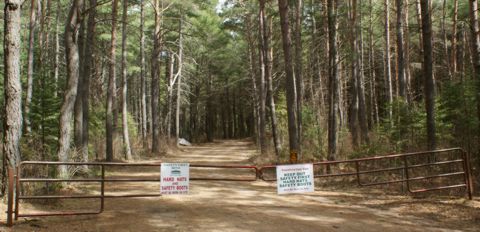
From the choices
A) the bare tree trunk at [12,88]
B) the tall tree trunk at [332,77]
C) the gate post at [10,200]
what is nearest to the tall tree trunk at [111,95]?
the bare tree trunk at [12,88]

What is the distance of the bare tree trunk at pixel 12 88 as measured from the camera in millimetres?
7957

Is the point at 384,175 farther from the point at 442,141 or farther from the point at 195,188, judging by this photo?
the point at 195,188

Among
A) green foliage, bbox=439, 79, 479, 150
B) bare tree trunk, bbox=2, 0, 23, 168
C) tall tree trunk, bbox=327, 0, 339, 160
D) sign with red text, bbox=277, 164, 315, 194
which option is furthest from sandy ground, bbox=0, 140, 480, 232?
green foliage, bbox=439, 79, 479, 150

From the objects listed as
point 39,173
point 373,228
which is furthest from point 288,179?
point 39,173

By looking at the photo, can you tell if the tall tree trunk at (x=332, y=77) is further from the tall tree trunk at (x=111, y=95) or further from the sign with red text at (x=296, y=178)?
the tall tree trunk at (x=111, y=95)

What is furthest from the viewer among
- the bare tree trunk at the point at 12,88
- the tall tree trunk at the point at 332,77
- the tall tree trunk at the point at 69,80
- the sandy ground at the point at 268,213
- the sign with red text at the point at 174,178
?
the tall tree trunk at the point at 332,77

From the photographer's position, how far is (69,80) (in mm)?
11062

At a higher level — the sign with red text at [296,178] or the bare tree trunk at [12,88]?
the bare tree trunk at [12,88]

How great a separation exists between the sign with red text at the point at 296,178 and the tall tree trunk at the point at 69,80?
585 centimetres

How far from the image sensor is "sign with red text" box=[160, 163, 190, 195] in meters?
8.23

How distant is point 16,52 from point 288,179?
6753 millimetres

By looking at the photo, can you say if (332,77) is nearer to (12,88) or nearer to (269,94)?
(269,94)

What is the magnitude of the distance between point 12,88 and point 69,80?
293 centimetres

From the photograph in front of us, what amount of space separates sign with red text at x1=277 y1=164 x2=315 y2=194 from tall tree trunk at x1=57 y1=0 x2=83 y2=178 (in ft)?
19.2
